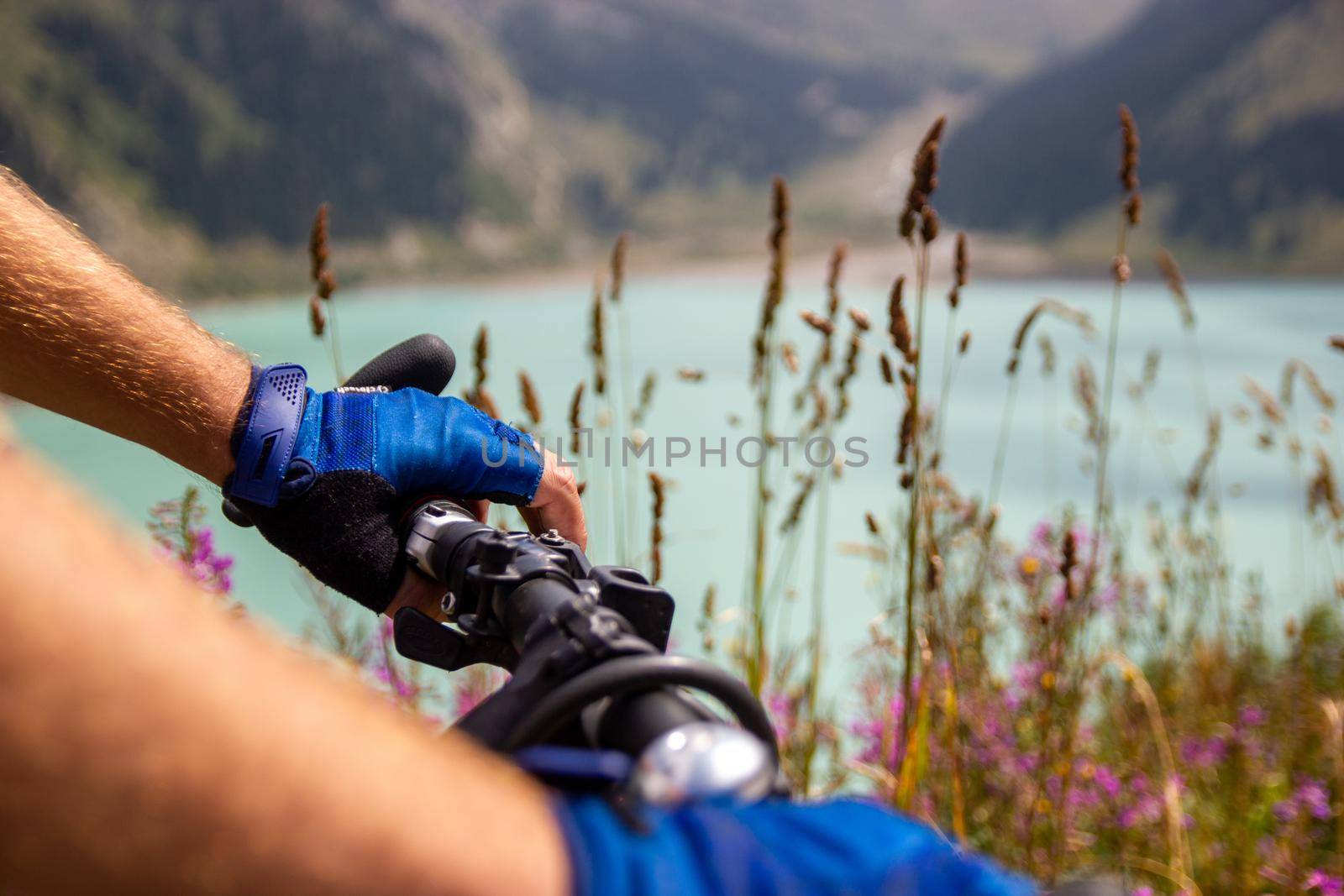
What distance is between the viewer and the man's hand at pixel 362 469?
1.12 metres

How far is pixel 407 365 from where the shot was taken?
1.25m

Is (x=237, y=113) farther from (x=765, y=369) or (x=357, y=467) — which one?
(x=357, y=467)

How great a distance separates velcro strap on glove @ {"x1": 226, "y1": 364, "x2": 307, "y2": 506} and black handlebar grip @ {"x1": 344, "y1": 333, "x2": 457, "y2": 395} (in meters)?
0.11

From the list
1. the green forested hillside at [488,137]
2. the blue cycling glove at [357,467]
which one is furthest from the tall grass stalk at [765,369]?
the green forested hillside at [488,137]

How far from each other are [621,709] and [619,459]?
1955mm

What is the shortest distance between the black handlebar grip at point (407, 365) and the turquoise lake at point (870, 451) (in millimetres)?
300

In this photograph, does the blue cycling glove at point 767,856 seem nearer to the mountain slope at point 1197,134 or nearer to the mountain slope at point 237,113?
the mountain slope at point 1197,134

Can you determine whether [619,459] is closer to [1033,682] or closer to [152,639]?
[1033,682]

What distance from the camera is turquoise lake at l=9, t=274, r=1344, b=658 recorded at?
3.35 meters

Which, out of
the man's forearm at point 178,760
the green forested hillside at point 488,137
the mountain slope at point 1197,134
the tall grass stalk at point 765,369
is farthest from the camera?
the green forested hillside at point 488,137

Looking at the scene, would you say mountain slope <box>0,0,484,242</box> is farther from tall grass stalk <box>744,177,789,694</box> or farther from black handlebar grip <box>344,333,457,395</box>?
black handlebar grip <box>344,333,457,395</box>

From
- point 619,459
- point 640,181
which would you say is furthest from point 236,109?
point 619,459

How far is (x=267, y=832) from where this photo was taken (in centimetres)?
35

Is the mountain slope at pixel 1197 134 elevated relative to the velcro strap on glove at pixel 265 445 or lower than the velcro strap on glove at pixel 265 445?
elevated
